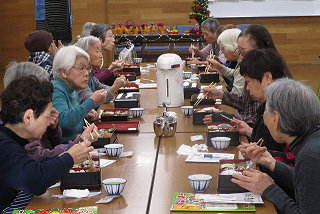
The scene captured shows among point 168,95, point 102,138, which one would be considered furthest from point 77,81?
point 168,95

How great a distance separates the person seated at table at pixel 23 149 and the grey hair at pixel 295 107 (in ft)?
2.69

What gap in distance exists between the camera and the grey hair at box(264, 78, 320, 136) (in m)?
1.41

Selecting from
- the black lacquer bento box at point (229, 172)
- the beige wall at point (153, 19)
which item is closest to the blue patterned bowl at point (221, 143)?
the black lacquer bento box at point (229, 172)

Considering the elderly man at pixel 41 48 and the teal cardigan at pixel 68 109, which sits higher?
the elderly man at pixel 41 48

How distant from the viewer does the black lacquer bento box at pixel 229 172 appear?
1.50m

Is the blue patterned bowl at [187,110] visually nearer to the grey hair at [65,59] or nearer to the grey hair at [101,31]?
the grey hair at [65,59]

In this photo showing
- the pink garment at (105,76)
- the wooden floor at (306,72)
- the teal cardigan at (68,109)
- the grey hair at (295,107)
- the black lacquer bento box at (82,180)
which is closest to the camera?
the grey hair at (295,107)

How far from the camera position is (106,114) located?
2.55 metres

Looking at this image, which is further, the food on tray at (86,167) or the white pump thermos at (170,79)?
the white pump thermos at (170,79)

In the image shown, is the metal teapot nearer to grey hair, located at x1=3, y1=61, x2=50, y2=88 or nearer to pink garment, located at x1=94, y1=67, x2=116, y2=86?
grey hair, located at x1=3, y1=61, x2=50, y2=88

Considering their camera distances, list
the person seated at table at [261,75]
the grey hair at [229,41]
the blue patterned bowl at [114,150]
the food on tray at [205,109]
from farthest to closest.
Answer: the grey hair at [229,41]
the food on tray at [205,109]
the person seated at table at [261,75]
the blue patterned bowl at [114,150]

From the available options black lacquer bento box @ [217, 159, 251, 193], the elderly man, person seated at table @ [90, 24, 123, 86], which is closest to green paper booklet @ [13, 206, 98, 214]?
black lacquer bento box @ [217, 159, 251, 193]

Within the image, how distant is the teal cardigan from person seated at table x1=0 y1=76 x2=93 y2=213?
26.6 inches

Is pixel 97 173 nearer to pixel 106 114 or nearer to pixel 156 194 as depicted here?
pixel 156 194
